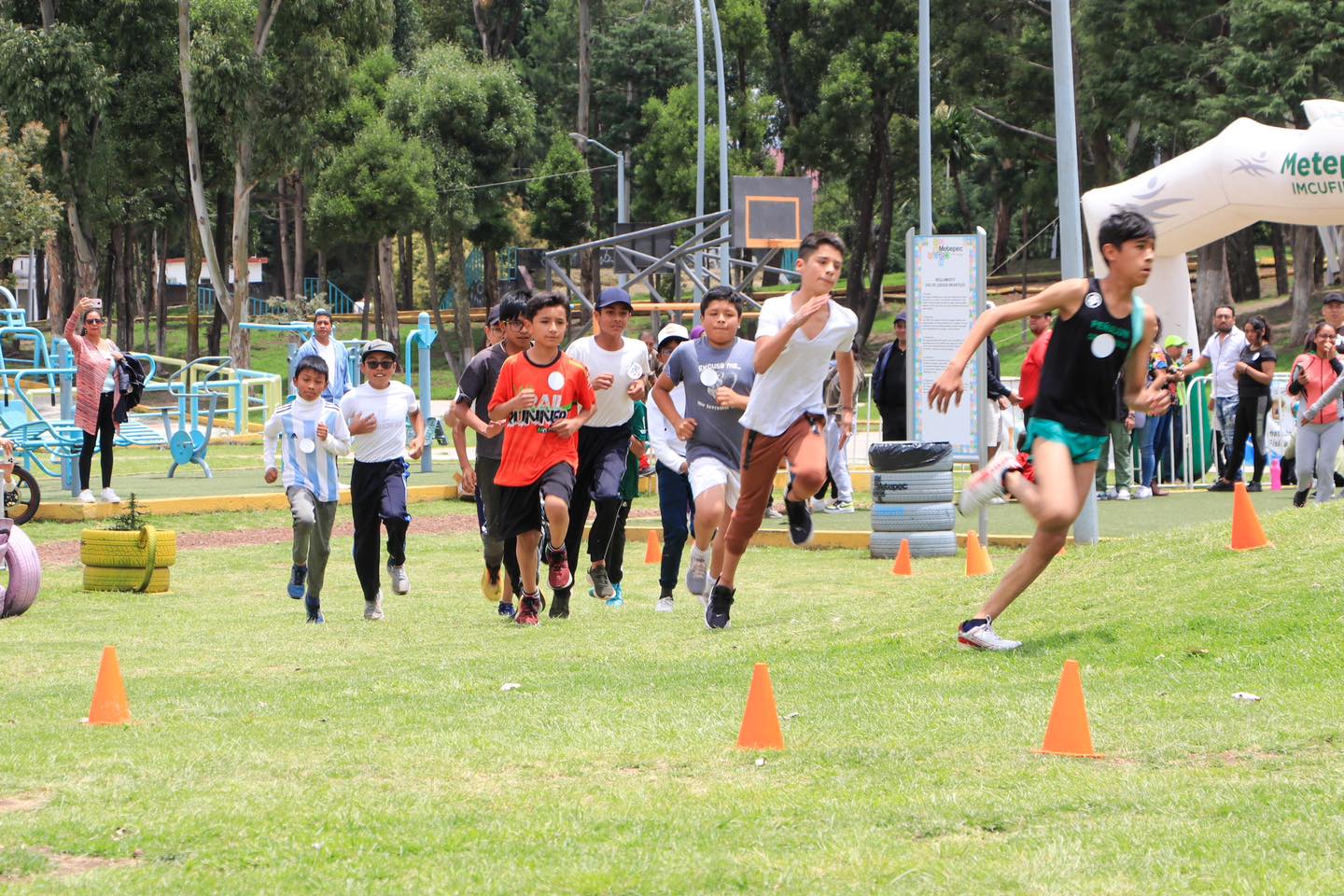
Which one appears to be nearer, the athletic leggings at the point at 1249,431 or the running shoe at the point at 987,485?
the running shoe at the point at 987,485

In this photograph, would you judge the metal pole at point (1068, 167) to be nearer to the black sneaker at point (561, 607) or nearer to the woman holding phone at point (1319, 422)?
the woman holding phone at point (1319, 422)

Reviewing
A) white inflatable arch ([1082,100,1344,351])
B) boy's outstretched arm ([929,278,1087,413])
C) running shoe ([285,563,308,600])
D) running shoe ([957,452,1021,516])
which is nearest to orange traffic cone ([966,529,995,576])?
running shoe ([957,452,1021,516])

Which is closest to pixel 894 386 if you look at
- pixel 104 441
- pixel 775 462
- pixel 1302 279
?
pixel 775 462

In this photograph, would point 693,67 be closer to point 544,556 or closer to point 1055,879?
point 544,556

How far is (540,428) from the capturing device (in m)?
10.4

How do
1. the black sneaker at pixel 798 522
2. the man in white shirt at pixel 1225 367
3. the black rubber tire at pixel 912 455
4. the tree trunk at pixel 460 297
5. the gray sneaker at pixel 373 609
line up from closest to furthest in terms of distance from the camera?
the black sneaker at pixel 798 522, the gray sneaker at pixel 373 609, the black rubber tire at pixel 912 455, the man in white shirt at pixel 1225 367, the tree trunk at pixel 460 297

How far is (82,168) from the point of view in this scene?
47281 mm

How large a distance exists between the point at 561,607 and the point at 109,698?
414 cm

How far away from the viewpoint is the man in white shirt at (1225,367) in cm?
1908

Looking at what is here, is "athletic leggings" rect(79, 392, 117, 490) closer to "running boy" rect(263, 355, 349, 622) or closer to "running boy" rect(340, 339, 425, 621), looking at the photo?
"running boy" rect(263, 355, 349, 622)

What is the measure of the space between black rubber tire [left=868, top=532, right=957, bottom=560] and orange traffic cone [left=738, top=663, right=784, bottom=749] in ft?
29.0

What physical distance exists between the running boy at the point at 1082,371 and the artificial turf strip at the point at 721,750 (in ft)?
2.54

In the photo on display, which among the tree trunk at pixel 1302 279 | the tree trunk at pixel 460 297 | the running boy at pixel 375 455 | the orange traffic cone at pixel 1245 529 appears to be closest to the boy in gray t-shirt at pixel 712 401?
the running boy at pixel 375 455

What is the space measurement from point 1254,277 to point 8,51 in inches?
1453
